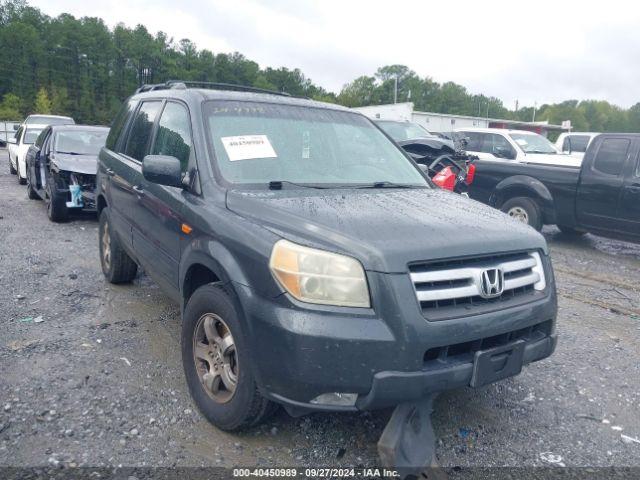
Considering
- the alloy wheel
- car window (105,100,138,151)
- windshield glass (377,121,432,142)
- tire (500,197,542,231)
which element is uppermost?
windshield glass (377,121,432,142)

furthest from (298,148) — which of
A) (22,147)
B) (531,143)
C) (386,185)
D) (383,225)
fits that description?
(22,147)

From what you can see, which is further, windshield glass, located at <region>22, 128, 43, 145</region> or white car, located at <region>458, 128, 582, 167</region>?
windshield glass, located at <region>22, 128, 43, 145</region>

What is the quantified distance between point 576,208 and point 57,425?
753 cm

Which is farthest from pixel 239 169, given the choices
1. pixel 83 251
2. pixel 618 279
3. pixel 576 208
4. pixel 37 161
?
pixel 37 161

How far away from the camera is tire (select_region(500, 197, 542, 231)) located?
27.2 feet

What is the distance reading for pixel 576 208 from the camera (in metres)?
8.02

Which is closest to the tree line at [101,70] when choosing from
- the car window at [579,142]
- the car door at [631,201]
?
the car window at [579,142]

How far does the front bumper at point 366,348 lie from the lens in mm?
2322

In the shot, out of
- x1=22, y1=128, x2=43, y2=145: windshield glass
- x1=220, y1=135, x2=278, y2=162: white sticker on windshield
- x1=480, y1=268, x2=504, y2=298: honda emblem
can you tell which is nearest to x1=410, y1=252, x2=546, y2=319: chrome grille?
x1=480, y1=268, x2=504, y2=298: honda emblem

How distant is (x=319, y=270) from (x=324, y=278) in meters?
0.04

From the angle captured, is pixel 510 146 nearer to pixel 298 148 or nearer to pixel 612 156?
pixel 612 156

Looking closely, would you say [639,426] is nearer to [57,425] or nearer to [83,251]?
[57,425]

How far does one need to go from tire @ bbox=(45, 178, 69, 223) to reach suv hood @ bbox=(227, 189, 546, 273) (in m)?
6.39

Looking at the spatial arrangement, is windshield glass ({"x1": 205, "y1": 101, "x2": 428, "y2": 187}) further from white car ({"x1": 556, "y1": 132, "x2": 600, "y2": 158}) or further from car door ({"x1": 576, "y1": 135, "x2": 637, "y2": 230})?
white car ({"x1": 556, "y1": 132, "x2": 600, "y2": 158})
